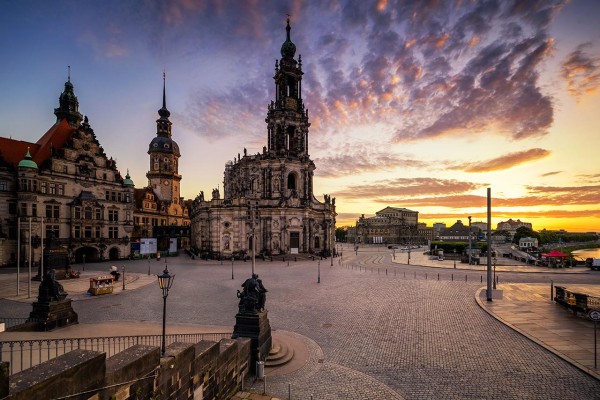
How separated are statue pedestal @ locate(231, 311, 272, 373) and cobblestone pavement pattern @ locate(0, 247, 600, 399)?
1.01m

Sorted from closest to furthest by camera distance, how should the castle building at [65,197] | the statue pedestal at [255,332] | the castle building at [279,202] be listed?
1. the statue pedestal at [255,332]
2. the castle building at [65,197]
3. the castle building at [279,202]

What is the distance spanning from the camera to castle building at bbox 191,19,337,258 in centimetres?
5734

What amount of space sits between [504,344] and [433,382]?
221 inches

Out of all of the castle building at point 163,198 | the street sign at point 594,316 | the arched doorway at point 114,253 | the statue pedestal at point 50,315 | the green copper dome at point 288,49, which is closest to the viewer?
the street sign at point 594,316

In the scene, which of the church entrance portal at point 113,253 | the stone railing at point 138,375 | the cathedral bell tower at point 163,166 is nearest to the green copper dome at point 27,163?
the church entrance portal at point 113,253

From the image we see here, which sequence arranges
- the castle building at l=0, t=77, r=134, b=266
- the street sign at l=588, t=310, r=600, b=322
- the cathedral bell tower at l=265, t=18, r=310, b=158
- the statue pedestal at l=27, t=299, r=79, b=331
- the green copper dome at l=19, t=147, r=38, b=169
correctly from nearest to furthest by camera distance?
the street sign at l=588, t=310, r=600, b=322, the statue pedestal at l=27, t=299, r=79, b=331, the green copper dome at l=19, t=147, r=38, b=169, the castle building at l=0, t=77, r=134, b=266, the cathedral bell tower at l=265, t=18, r=310, b=158

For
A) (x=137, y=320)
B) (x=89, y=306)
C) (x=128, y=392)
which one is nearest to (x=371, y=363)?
(x=128, y=392)

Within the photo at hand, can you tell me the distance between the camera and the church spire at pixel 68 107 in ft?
201

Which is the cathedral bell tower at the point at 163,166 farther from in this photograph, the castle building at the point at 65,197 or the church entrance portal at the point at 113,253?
the church entrance portal at the point at 113,253

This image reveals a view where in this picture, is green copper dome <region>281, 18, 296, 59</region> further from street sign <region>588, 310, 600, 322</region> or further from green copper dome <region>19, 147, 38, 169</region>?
street sign <region>588, 310, 600, 322</region>

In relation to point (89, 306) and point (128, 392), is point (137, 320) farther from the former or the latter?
point (128, 392)

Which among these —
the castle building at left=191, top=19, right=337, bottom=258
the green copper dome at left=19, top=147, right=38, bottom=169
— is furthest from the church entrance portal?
the green copper dome at left=19, top=147, right=38, bottom=169

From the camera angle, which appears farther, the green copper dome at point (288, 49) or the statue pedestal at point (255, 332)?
the green copper dome at point (288, 49)

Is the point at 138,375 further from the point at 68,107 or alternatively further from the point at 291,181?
the point at 68,107
